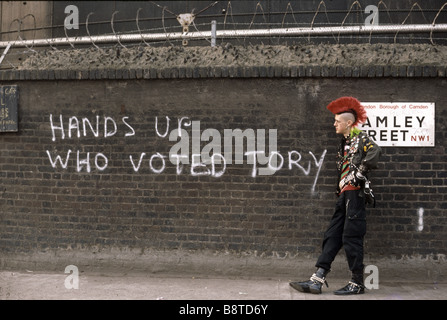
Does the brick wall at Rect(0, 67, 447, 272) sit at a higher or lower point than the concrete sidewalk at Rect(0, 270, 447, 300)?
higher

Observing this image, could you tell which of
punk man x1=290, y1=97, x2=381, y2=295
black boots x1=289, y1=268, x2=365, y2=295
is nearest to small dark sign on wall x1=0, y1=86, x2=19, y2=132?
punk man x1=290, y1=97, x2=381, y2=295

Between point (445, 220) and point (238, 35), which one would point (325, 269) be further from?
point (238, 35)

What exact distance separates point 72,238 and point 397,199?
4.26 meters

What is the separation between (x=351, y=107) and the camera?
558 centimetres

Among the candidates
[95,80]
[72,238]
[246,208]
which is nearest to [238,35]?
[95,80]

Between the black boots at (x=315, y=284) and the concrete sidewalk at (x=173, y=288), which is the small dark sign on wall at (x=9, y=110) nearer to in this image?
the concrete sidewalk at (x=173, y=288)

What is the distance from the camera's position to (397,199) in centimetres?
607

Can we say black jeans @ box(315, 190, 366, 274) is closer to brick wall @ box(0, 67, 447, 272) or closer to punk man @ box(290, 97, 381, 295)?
punk man @ box(290, 97, 381, 295)

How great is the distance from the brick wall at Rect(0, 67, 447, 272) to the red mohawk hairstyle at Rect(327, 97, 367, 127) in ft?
1.81

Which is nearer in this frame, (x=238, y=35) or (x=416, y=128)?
(x=416, y=128)

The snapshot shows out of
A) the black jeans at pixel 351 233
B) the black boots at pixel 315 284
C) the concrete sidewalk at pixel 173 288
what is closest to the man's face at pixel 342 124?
the black jeans at pixel 351 233

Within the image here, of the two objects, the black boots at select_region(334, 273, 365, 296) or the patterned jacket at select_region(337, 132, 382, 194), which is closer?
the patterned jacket at select_region(337, 132, 382, 194)

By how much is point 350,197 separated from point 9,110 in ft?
15.6

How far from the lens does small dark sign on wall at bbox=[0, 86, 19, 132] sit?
6824 millimetres
